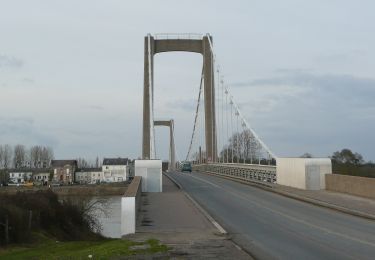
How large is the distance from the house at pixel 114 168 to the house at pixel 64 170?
843cm

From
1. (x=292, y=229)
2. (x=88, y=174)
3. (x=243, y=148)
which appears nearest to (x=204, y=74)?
(x=243, y=148)

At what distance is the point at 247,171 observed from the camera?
1871 inches

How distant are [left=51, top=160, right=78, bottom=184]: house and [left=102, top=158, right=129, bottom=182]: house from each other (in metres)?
8.43

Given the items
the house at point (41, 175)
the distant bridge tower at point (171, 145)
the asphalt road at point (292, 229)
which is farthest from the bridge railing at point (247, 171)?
the house at point (41, 175)

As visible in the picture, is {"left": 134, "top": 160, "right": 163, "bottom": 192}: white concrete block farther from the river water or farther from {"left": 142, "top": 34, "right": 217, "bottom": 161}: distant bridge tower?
{"left": 142, "top": 34, "right": 217, "bottom": 161}: distant bridge tower

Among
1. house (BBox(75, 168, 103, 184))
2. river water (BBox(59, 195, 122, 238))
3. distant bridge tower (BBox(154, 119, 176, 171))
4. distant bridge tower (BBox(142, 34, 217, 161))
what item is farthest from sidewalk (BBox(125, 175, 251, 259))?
house (BBox(75, 168, 103, 184))

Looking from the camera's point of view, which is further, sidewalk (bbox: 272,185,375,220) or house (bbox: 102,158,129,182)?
house (bbox: 102,158,129,182)

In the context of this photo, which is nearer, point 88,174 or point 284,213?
point 284,213

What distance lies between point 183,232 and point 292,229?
330 cm

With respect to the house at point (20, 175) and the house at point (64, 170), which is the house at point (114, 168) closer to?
the house at point (64, 170)

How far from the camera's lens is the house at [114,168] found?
450 feet

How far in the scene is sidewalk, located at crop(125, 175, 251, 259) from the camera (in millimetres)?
12508

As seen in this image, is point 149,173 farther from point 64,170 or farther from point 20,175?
point 64,170

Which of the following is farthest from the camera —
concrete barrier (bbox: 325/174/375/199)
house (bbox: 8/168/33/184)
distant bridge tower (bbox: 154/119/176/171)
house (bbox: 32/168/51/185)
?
house (bbox: 32/168/51/185)
